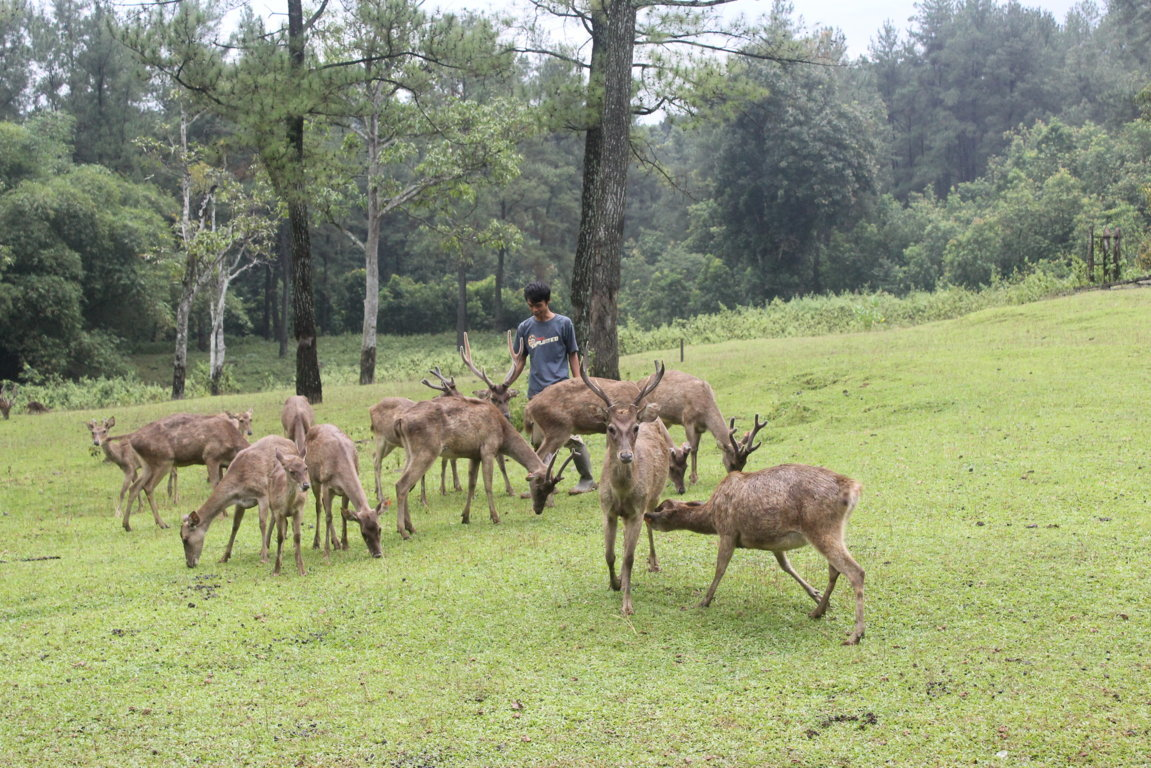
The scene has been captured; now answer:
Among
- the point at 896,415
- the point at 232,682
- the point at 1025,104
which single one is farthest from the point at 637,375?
the point at 1025,104

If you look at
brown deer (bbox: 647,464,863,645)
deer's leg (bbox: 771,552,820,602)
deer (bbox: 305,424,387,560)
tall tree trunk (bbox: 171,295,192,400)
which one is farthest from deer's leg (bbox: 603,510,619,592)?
tall tree trunk (bbox: 171,295,192,400)

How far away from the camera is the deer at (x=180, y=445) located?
11297mm

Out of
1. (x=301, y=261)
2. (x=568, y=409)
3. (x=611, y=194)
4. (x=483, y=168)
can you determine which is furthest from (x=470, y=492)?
(x=483, y=168)

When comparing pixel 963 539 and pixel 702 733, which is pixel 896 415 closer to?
pixel 963 539

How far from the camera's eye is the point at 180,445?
11312 millimetres

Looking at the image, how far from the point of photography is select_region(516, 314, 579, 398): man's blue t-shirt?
1048 centimetres

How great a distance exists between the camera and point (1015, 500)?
8.74m

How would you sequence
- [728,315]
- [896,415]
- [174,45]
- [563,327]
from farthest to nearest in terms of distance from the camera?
1. [728,315]
2. [174,45]
3. [896,415]
4. [563,327]

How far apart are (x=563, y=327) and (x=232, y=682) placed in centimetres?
547

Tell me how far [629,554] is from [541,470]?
2.17 metres

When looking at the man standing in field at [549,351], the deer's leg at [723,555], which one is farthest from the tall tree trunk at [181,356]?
the deer's leg at [723,555]

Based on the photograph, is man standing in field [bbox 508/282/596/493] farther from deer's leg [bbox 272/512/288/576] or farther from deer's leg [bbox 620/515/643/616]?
deer's leg [bbox 620/515/643/616]

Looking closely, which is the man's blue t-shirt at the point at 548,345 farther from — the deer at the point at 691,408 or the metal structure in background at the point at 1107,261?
the metal structure in background at the point at 1107,261

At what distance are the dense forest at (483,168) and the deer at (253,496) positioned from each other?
24.1ft
